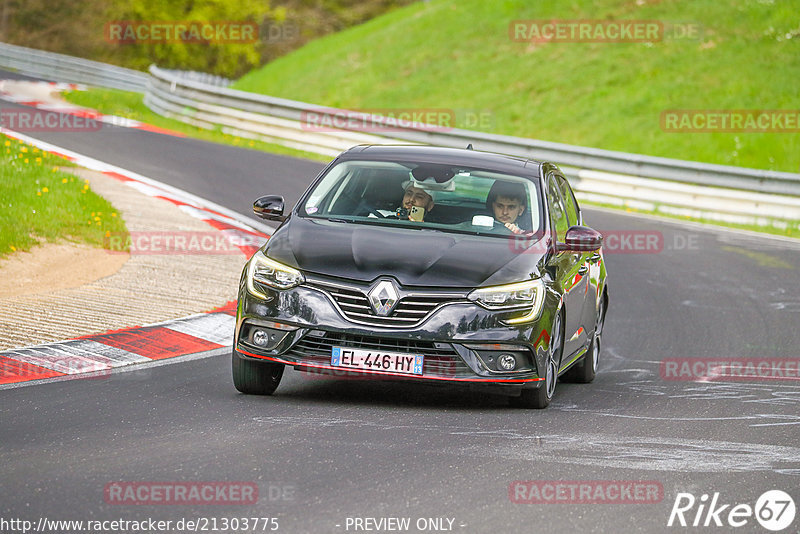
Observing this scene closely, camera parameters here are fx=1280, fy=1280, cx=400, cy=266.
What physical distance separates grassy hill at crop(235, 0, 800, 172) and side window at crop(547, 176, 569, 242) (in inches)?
716

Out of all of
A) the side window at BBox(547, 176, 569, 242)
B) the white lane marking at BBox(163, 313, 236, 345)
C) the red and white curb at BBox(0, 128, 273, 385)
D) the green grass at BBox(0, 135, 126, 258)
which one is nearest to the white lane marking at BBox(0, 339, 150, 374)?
the red and white curb at BBox(0, 128, 273, 385)

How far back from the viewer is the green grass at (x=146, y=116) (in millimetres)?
27609

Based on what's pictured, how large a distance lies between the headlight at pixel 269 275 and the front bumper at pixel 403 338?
50 mm

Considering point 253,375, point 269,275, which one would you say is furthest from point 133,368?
point 269,275

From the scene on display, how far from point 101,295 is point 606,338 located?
467cm

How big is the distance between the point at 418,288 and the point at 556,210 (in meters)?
2.14

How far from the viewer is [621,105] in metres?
30.7

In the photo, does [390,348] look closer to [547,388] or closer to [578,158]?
[547,388]

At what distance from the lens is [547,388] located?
8.18 metres

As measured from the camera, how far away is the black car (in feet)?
24.9

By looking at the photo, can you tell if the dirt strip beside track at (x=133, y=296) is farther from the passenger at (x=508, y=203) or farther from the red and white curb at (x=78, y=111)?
the red and white curb at (x=78, y=111)

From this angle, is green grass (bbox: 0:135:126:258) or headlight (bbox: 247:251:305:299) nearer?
headlight (bbox: 247:251:305:299)

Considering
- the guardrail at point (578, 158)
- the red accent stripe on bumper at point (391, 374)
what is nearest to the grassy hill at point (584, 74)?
the guardrail at point (578, 158)

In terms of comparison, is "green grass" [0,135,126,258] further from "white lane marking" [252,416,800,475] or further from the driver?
"white lane marking" [252,416,800,475]
